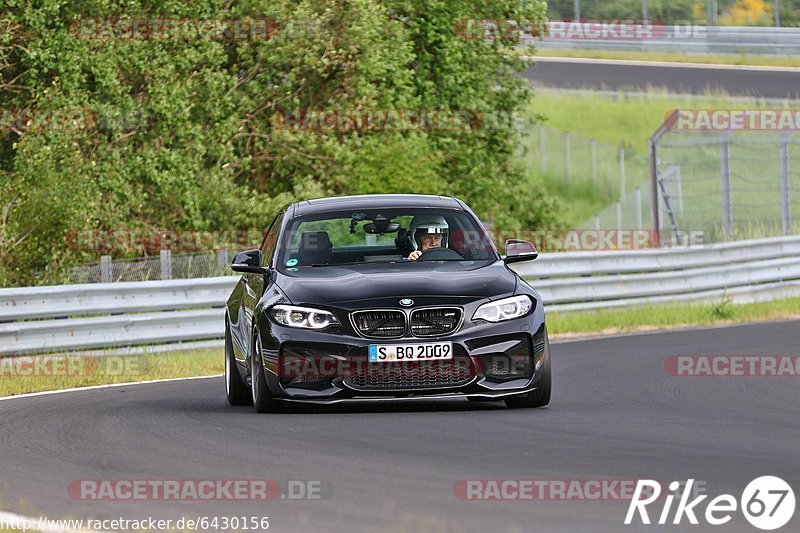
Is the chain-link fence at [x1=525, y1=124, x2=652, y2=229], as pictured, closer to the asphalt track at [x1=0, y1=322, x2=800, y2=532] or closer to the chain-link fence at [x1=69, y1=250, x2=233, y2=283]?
the chain-link fence at [x1=69, y1=250, x2=233, y2=283]

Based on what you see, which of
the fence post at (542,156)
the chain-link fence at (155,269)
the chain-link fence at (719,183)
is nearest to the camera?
the chain-link fence at (155,269)

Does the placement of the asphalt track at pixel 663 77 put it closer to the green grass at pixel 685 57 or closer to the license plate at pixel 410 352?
the green grass at pixel 685 57

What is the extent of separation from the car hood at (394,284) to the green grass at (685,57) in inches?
1660

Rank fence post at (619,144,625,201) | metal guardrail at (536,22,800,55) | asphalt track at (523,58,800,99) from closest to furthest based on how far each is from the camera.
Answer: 1. fence post at (619,144,625,201)
2. asphalt track at (523,58,800,99)
3. metal guardrail at (536,22,800,55)

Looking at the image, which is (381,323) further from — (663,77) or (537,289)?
(663,77)

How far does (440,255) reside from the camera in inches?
484

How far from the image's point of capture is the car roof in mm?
12703

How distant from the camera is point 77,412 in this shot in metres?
12.4

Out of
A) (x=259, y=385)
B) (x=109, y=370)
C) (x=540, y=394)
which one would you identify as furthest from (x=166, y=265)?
(x=540, y=394)

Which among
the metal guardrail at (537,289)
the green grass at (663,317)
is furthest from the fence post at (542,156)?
the green grass at (663,317)

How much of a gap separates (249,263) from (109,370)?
209 inches

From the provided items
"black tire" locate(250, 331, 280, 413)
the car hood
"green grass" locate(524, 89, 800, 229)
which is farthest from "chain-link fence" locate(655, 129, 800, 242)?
"black tire" locate(250, 331, 280, 413)

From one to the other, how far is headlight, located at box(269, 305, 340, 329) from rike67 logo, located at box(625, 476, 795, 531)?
366cm

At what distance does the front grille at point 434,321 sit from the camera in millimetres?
11078
